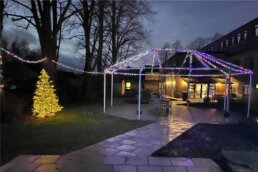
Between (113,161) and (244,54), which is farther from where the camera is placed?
(244,54)

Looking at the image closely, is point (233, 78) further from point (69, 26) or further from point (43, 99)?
point (43, 99)

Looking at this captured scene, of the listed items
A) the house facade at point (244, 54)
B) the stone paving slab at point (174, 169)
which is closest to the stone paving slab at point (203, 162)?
the stone paving slab at point (174, 169)

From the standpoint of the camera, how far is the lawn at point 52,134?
5551mm

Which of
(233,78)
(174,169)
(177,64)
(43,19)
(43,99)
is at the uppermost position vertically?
(43,19)

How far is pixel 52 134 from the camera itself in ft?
23.4

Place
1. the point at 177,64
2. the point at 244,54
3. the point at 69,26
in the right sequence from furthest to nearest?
the point at 177,64
the point at 244,54
the point at 69,26

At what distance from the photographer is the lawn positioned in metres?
5.55

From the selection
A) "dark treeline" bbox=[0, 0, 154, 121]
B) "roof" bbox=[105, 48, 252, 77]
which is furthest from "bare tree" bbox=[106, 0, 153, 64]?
"roof" bbox=[105, 48, 252, 77]

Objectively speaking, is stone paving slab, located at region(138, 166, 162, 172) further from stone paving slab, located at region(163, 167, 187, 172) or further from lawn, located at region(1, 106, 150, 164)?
lawn, located at region(1, 106, 150, 164)

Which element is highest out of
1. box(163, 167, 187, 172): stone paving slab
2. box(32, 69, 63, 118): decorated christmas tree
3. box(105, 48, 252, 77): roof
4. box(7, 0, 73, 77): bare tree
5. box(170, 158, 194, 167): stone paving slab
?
box(7, 0, 73, 77): bare tree

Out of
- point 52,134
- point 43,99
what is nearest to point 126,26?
point 43,99

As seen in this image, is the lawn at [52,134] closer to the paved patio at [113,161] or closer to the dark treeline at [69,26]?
the paved patio at [113,161]

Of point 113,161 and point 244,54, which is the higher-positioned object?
point 244,54

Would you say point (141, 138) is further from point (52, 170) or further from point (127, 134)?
point (52, 170)
